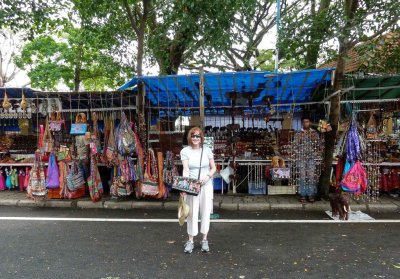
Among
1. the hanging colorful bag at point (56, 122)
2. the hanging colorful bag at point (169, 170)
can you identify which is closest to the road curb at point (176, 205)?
the hanging colorful bag at point (169, 170)

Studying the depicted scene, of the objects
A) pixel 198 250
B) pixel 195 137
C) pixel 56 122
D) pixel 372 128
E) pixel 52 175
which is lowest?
pixel 198 250

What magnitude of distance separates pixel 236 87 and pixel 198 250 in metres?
4.34

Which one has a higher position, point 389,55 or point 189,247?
point 389,55

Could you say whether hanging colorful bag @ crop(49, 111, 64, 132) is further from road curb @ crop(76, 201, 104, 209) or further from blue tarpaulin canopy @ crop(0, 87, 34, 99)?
road curb @ crop(76, 201, 104, 209)

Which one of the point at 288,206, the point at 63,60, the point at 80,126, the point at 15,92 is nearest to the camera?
the point at 288,206

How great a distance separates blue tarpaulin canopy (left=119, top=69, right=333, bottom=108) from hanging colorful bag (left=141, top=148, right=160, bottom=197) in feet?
5.29

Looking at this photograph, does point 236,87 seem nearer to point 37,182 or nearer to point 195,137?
point 195,137

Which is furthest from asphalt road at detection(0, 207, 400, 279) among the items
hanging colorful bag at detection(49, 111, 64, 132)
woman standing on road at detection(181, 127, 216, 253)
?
hanging colorful bag at detection(49, 111, 64, 132)

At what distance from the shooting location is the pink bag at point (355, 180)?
6326mm

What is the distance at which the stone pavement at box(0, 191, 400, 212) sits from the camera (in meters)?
6.93

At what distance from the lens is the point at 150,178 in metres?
7.37

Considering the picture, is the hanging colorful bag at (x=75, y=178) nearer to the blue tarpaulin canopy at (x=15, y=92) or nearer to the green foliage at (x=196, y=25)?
the blue tarpaulin canopy at (x=15, y=92)

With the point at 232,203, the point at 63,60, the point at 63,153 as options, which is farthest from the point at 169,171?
the point at 63,60

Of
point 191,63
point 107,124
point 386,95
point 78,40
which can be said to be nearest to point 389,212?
point 386,95
